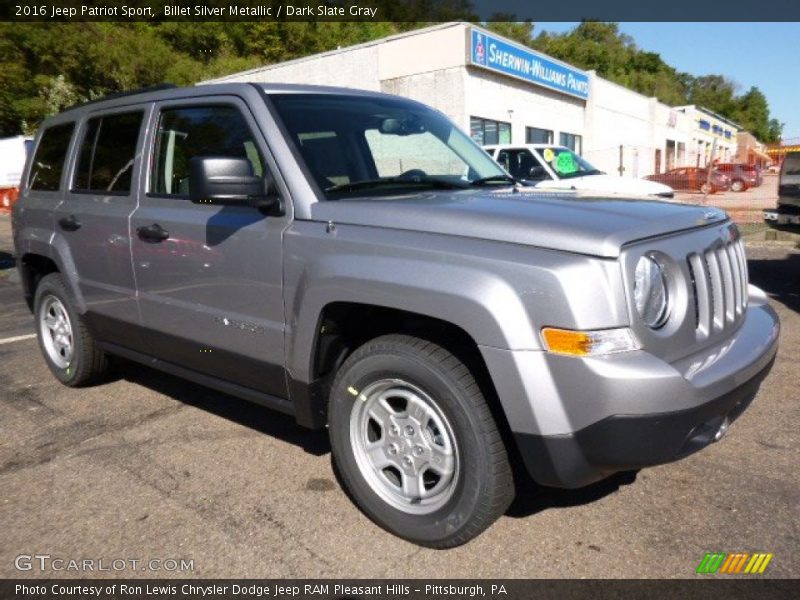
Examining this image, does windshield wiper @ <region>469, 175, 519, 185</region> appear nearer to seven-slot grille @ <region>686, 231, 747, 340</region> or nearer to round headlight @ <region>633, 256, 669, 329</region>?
seven-slot grille @ <region>686, 231, 747, 340</region>

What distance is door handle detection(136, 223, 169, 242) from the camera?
11.3 feet

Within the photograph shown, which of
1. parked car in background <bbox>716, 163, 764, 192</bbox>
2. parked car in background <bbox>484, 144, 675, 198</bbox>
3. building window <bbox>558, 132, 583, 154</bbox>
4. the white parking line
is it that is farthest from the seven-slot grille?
parked car in background <bbox>716, 163, 764, 192</bbox>

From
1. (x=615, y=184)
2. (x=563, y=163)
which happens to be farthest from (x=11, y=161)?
(x=615, y=184)

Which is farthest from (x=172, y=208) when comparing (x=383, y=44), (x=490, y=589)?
(x=383, y=44)

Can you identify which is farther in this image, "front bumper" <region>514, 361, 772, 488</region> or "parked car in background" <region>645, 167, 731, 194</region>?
"parked car in background" <region>645, 167, 731, 194</region>

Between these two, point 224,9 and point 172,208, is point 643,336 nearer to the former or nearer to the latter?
point 172,208

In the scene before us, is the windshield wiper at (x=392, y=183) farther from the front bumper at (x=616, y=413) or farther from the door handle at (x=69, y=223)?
the door handle at (x=69, y=223)

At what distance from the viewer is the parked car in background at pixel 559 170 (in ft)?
37.8

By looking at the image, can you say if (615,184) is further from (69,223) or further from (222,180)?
(222,180)

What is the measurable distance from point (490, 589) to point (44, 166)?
4.28m

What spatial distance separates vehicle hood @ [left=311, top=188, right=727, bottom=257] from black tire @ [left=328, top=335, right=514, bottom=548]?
0.49 meters

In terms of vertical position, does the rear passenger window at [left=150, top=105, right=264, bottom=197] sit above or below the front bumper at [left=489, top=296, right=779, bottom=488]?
above

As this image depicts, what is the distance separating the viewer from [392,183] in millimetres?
3207

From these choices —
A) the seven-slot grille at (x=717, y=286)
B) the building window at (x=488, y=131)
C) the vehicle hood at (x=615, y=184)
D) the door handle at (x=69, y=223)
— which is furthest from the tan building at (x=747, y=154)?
the door handle at (x=69, y=223)
